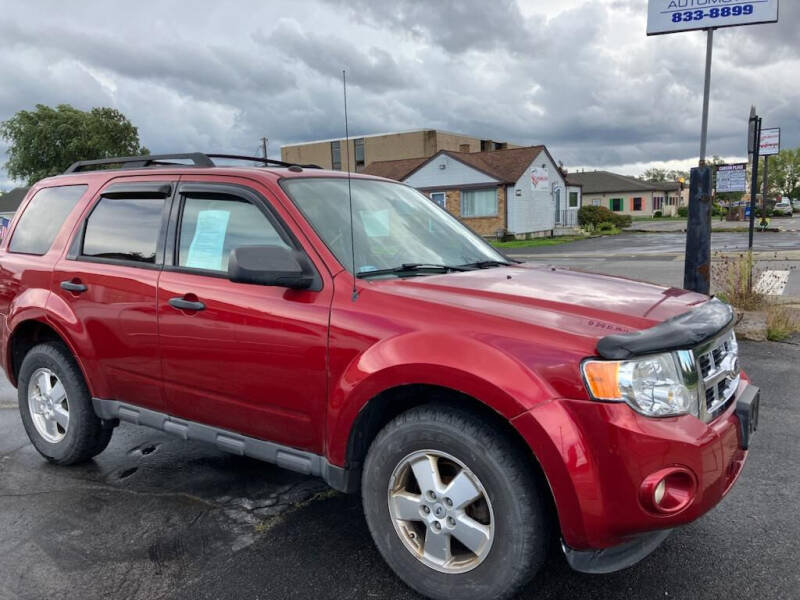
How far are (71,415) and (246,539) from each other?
5.50ft

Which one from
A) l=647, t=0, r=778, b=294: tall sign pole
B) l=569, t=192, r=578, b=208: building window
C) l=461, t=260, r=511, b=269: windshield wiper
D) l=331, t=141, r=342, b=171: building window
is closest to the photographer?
l=461, t=260, r=511, b=269: windshield wiper

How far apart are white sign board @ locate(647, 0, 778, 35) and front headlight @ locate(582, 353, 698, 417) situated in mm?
6691

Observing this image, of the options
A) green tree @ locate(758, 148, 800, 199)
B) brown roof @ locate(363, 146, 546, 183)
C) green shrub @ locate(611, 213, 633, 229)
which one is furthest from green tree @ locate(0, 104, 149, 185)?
green tree @ locate(758, 148, 800, 199)

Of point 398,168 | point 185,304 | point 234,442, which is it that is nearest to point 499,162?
point 398,168

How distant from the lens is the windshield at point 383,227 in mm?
3154

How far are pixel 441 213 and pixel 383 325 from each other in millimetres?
1591

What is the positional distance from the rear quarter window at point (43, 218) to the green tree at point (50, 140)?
51.8 metres

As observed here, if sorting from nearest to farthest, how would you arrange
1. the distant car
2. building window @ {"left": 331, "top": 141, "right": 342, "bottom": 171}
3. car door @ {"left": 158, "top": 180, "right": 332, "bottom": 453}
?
car door @ {"left": 158, "top": 180, "right": 332, "bottom": 453} → building window @ {"left": 331, "top": 141, "right": 342, "bottom": 171} → the distant car

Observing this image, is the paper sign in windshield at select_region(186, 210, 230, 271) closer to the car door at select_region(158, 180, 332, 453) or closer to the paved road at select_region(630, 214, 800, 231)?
the car door at select_region(158, 180, 332, 453)

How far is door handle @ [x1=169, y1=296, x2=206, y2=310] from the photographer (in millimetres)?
3236

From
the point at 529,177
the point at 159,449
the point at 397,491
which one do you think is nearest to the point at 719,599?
the point at 397,491

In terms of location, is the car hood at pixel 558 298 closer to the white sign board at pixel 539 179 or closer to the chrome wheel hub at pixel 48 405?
the chrome wheel hub at pixel 48 405

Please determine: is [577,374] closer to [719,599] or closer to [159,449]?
[719,599]

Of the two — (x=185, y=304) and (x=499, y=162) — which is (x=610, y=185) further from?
(x=185, y=304)
